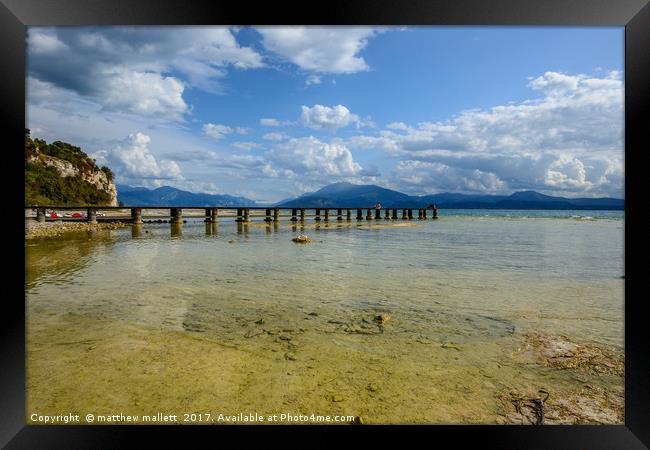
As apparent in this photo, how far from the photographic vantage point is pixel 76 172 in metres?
59.5

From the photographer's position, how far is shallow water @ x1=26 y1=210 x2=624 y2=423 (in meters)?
3.72

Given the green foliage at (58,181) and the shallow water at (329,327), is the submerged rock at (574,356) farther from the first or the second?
the green foliage at (58,181)

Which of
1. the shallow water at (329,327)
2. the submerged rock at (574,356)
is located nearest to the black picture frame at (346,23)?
the shallow water at (329,327)

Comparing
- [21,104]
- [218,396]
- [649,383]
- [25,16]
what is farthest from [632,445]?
[25,16]

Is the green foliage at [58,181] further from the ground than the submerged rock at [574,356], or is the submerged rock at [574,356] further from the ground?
the green foliage at [58,181]

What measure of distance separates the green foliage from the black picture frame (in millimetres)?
56485

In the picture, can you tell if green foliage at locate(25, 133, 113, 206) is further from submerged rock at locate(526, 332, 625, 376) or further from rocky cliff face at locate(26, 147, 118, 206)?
submerged rock at locate(526, 332, 625, 376)

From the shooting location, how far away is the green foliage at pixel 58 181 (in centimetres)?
4954

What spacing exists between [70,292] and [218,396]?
21.9ft

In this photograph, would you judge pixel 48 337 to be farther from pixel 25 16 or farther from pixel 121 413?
pixel 25 16

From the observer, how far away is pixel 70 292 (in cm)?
803

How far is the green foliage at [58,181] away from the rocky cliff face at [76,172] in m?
0.47

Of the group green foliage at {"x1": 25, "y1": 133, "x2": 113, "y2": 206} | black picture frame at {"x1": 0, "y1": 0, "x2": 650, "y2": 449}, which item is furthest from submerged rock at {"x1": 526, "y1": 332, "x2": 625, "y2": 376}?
green foliage at {"x1": 25, "y1": 133, "x2": 113, "y2": 206}

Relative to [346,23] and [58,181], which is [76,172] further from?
[346,23]
